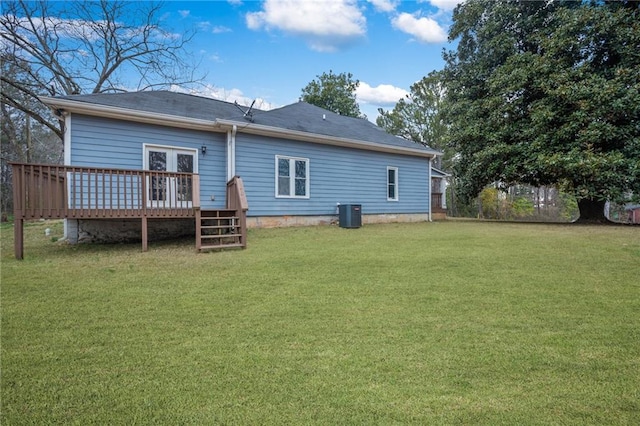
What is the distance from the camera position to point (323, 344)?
242cm

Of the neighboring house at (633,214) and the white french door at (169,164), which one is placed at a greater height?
the white french door at (169,164)

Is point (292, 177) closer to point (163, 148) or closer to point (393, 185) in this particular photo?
point (163, 148)

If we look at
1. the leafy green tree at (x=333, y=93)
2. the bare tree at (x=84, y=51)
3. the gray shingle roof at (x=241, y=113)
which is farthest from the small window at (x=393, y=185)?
the leafy green tree at (x=333, y=93)

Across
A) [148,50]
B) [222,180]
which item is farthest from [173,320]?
[148,50]

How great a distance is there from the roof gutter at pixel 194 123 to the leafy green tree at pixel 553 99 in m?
4.18

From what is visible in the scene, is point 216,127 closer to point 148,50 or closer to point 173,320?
point 173,320

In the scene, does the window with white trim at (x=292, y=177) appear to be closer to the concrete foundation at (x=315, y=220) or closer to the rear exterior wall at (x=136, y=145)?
the concrete foundation at (x=315, y=220)

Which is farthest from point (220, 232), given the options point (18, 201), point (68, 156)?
point (68, 156)

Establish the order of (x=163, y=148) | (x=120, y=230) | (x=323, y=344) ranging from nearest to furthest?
(x=323, y=344)
(x=120, y=230)
(x=163, y=148)

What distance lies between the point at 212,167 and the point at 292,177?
2.48 m

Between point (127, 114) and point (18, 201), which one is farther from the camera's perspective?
point (127, 114)

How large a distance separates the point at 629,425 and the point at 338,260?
159 inches

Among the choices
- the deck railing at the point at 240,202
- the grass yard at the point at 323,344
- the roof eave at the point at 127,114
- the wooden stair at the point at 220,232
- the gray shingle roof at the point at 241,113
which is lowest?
the grass yard at the point at 323,344

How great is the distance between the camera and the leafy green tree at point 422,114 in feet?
84.1
